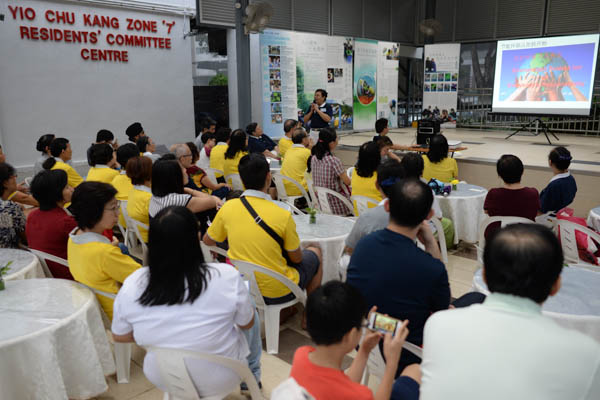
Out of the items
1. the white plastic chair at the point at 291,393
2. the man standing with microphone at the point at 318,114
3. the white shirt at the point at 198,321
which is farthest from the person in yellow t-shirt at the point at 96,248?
the man standing with microphone at the point at 318,114

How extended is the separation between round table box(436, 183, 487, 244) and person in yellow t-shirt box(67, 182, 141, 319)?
325cm

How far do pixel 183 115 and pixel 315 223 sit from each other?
699 centimetres

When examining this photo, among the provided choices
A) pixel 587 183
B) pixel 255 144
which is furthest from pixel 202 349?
pixel 587 183

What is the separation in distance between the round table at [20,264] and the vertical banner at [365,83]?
9.53 meters

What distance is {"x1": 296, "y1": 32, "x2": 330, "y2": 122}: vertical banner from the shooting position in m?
10.0

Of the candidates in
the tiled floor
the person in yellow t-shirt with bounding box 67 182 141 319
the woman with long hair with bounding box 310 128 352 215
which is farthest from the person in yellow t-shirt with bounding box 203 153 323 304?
the woman with long hair with bounding box 310 128 352 215

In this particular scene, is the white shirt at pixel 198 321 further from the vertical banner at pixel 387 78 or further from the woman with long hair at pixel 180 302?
the vertical banner at pixel 387 78

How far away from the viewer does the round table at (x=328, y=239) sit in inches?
130

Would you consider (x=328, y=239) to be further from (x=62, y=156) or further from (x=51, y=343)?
(x=62, y=156)

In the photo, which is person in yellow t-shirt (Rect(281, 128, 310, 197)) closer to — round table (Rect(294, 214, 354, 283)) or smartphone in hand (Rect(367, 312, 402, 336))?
round table (Rect(294, 214, 354, 283))

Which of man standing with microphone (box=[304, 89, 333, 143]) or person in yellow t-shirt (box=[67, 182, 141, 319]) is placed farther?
man standing with microphone (box=[304, 89, 333, 143])

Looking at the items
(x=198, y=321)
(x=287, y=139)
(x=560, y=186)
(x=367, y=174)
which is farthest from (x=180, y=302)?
(x=287, y=139)

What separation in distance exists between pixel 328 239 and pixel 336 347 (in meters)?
1.89

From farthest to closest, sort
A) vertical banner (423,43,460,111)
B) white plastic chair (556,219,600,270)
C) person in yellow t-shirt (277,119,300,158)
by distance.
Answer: vertical banner (423,43,460,111) → person in yellow t-shirt (277,119,300,158) → white plastic chair (556,219,600,270)
